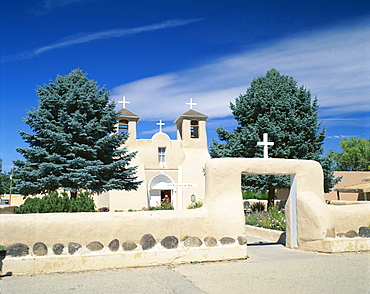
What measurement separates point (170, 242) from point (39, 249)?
293 centimetres

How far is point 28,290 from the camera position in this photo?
6262mm

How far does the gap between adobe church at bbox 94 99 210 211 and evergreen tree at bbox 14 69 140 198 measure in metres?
9.78

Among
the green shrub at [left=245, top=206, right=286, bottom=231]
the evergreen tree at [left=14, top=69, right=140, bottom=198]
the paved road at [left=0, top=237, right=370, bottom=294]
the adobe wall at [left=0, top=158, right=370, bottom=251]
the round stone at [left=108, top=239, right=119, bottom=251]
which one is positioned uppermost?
the evergreen tree at [left=14, top=69, right=140, bottom=198]

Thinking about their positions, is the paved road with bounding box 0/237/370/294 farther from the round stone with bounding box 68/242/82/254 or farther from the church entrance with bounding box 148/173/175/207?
the church entrance with bounding box 148/173/175/207

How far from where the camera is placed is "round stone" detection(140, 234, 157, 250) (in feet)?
27.1

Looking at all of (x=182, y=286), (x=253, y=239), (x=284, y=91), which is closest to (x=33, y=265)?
(x=182, y=286)

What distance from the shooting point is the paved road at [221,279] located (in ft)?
21.2

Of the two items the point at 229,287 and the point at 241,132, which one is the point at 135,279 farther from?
the point at 241,132

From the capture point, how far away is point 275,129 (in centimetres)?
1917

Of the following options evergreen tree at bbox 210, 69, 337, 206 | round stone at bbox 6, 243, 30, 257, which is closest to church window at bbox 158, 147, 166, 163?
evergreen tree at bbox 210, 69, 337, 206

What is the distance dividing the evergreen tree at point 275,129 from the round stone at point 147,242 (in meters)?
11.5

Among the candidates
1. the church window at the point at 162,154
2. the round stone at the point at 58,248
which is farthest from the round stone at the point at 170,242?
the church window at the point at 162,154

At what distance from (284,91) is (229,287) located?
51.7 ft

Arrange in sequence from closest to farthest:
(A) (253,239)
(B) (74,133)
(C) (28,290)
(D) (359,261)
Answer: (C) (28,290), (D) (359,261), (A) (253,239), (B) (74,133)
